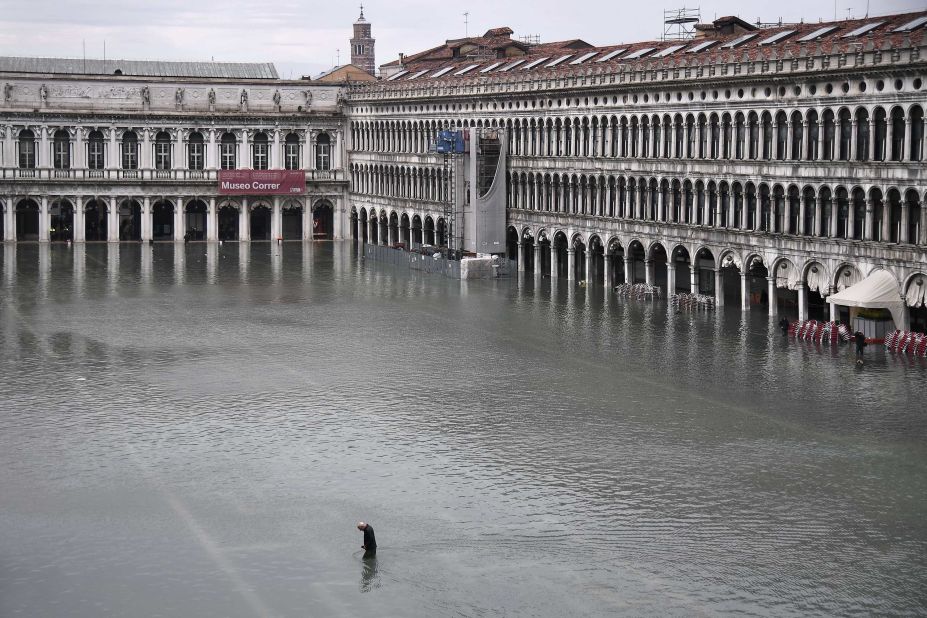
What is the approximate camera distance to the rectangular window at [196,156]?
133 metres

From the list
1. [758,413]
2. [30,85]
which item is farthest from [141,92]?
[758,413]

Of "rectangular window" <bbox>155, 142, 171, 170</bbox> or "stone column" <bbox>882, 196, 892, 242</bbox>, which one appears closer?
"stone column" <bbox>882, 196, 892, 242</bbox>

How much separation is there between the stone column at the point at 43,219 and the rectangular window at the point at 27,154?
3130 millimetres

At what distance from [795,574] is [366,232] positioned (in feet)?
340

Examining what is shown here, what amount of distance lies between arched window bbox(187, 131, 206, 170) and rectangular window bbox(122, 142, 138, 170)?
4.84 meters

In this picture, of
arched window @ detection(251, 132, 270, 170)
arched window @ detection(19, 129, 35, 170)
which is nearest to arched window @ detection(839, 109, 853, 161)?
arched window @ detection(251, 132, 270, 170)

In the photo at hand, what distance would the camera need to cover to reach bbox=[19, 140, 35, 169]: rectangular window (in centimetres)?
12681

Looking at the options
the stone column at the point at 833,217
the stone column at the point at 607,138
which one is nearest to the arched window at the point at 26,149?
the stone column at the point at 607,138

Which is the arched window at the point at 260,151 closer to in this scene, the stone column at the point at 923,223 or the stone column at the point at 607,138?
the stone column at the point at 607,138

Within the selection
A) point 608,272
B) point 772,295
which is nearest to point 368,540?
point 772,295

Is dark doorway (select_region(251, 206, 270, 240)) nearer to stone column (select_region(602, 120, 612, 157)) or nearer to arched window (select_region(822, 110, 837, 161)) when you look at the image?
stone column (select_region(602, 120, 612, 157))

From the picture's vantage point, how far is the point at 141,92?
13050 cm

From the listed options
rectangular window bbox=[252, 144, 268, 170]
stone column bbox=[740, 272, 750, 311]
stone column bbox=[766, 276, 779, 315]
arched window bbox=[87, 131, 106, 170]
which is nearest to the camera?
stone column bbox=[766, 276, 779, 315]

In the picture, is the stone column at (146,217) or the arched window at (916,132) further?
the stone column at (146,217)
